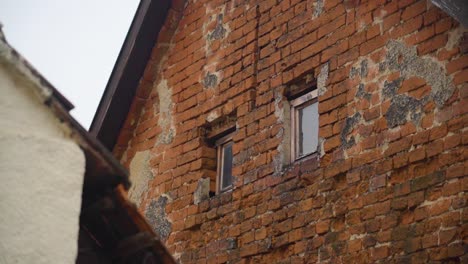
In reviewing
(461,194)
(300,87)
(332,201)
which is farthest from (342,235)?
(300,87)

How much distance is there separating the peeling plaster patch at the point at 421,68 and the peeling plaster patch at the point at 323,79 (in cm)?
73

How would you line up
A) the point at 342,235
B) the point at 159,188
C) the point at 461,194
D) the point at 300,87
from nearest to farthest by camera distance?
the point at 461,194 → the point at 342,235 → the point at 300,87 → the point at 159,188

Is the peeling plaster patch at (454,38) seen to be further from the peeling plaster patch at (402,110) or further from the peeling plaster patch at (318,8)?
the peeling plaster patch at (318,8)

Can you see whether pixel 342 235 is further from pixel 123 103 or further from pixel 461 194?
pixel 123 103

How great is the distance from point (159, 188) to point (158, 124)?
797 mm

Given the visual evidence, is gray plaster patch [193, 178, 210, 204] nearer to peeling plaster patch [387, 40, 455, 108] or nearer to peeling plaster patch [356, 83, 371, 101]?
peeling plaster patch [356, 83, 371, 101]

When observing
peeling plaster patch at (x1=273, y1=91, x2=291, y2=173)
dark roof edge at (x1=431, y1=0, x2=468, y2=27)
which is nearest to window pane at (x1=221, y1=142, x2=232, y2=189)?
peeling plaster patch at (x1=273, y1=91, x2=291, y2=173)

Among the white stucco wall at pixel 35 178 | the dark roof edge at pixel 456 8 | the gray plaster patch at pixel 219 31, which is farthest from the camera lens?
the gray plaster patch at pixel 219 31

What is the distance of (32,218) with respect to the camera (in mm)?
5035

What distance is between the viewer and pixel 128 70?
10.3 meters

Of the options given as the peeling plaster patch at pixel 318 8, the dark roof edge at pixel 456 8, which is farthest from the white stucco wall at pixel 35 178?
the peeling plaster patch at pixel 318 8

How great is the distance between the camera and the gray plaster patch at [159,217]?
934 cm

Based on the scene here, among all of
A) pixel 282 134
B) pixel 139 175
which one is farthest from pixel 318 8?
pixel 139 175

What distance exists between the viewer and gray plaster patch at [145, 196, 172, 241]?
30.6 ft
